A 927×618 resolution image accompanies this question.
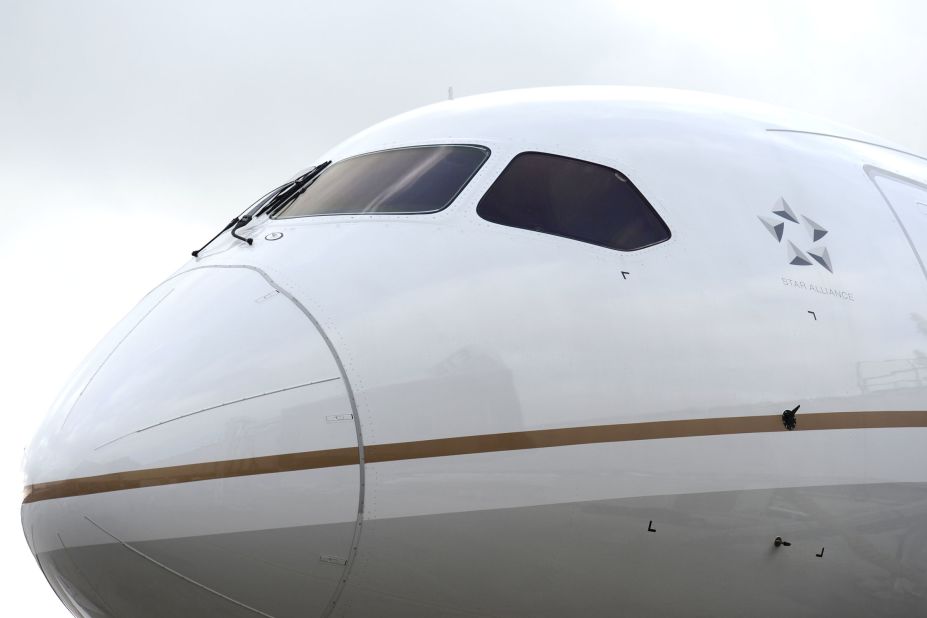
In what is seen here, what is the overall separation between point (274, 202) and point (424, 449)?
9.71 feet

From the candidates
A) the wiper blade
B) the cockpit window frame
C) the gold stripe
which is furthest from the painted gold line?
the wiper blade

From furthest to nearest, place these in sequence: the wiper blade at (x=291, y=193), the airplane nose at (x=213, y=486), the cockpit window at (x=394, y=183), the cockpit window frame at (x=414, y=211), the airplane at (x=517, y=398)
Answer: the wiper blade at (x=291, y=193) < the cockpit window at (x=394, y=183) < the cockpit window frame at (x=414, y=211) < the airplane at (x=517, y=398) < the airplane nose at (x=213, y=486)

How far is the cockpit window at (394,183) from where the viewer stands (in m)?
7.82

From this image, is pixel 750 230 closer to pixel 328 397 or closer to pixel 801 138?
pixel 801 138

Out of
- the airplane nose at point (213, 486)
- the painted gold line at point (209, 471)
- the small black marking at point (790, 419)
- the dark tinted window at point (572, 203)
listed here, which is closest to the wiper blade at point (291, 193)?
the dark tinted window at point (572, 203)

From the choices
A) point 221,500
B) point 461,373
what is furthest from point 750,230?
point 221,500

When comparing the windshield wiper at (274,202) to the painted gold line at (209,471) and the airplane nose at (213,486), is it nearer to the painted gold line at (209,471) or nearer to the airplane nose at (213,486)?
the airplane nose at (213,486)

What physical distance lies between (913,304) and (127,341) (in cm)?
558

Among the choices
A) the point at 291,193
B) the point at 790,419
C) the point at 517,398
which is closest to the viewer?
the point at 517,398

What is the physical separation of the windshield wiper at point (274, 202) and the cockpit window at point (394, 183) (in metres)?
0.12

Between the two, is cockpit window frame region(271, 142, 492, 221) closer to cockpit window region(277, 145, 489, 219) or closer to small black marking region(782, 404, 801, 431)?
cockpit window region(277, 145, 489, 219)

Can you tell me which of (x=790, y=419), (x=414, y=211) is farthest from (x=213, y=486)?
(x=790, y=419)

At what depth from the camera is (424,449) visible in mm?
6582

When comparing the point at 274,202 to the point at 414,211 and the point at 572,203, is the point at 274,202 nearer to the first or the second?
the point at 414,211
